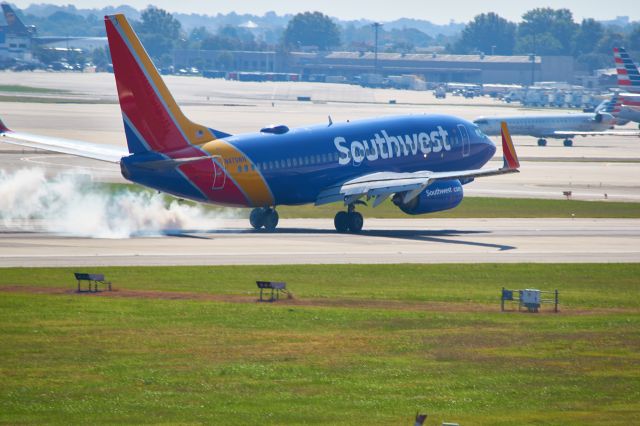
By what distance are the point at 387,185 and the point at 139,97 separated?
14.7m

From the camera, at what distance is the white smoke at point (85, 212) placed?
7056 cm

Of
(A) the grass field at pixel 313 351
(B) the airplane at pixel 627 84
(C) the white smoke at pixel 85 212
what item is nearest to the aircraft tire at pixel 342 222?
(C) the white smoke at pixel 85 212

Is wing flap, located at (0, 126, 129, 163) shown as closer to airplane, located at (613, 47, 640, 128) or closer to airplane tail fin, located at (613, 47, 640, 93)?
airplane, located at (613, 47, 640, 128)

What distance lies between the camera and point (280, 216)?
267 ft

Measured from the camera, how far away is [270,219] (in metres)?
73.0

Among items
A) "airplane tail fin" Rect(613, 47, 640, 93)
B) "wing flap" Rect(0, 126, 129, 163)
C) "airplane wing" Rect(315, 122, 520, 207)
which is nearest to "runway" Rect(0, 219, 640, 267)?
"airplane wing" Rect(315, 122, 520, 207)

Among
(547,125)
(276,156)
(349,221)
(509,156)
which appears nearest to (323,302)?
(509,156)

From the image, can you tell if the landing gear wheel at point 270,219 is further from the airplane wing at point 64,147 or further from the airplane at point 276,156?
the airplane wing at point 64,147

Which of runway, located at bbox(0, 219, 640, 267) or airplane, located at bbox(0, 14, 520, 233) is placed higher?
airplane, located at bbox(0, 14, 520, 233)

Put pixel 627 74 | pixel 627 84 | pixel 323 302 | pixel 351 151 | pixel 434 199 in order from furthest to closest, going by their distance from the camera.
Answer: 1. pixel 627 84
2. pixel 627 74
3. pixel 351 151
4. pixel 434 199
5. pixel 323 302

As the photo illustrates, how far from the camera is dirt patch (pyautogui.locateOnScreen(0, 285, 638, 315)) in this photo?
48.4 meters

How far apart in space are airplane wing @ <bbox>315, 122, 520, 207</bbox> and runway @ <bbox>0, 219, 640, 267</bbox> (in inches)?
87.2

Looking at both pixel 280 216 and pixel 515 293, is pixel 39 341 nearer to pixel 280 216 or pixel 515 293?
pixel 515 293

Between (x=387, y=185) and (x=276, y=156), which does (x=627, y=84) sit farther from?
(x=276, y=156)
